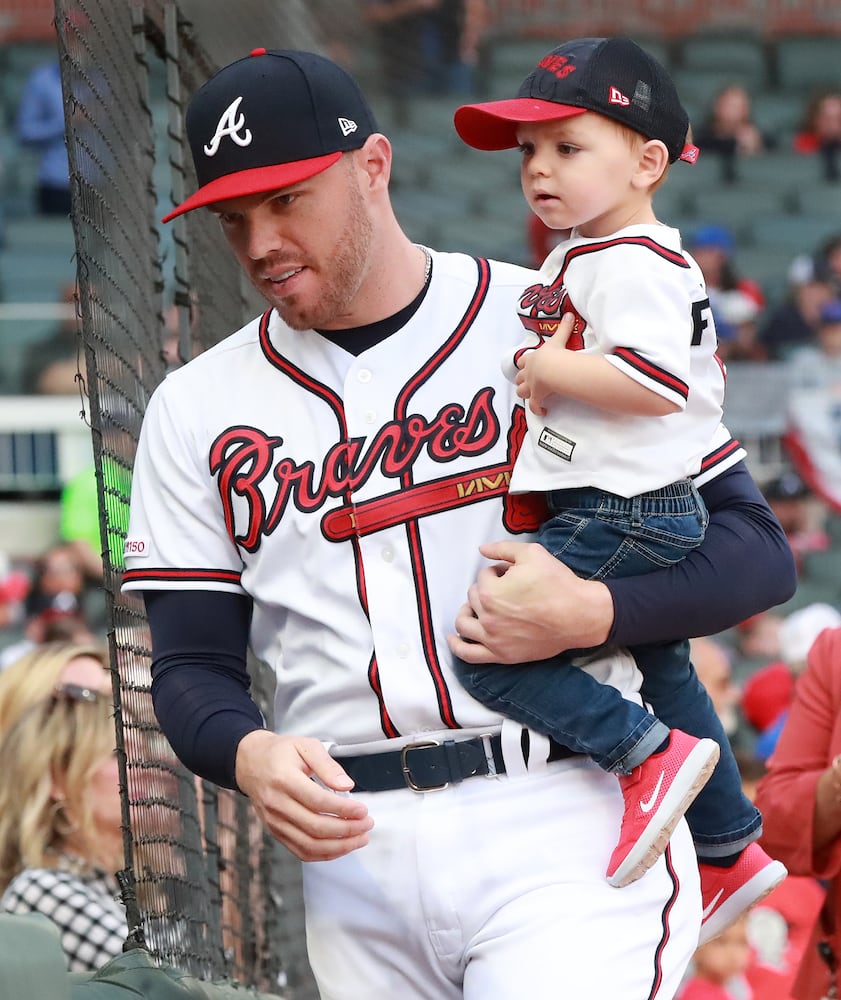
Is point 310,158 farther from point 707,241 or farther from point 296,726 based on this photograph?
point 707,241

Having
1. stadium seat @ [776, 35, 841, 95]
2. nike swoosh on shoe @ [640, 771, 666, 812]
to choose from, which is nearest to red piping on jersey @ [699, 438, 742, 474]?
nike swoosh on shoe @ [640, 771, 666, 812]

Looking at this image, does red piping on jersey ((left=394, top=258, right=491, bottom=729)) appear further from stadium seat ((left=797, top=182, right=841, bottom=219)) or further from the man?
stadium seat ((left=797, top=182, right=841, bottom=219))

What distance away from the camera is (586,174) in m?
1.95

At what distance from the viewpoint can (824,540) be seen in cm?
911

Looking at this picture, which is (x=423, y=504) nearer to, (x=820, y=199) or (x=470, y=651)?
(x=470, y=651)

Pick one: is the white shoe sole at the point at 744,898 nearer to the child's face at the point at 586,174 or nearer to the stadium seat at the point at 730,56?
the child's face at the point at 586,174

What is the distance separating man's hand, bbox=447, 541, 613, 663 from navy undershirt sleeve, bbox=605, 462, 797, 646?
0.03m

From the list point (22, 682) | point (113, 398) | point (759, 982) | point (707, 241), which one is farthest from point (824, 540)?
point (113, 398)

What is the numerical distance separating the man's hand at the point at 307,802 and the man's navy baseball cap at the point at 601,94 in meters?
0.76

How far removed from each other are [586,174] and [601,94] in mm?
93

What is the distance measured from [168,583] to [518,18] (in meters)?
11.3

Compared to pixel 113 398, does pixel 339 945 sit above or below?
below

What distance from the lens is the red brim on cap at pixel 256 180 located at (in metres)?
1.93

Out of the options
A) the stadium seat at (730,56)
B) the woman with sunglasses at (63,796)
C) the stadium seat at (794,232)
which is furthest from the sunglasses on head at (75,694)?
the stadium seat at (730,56)
